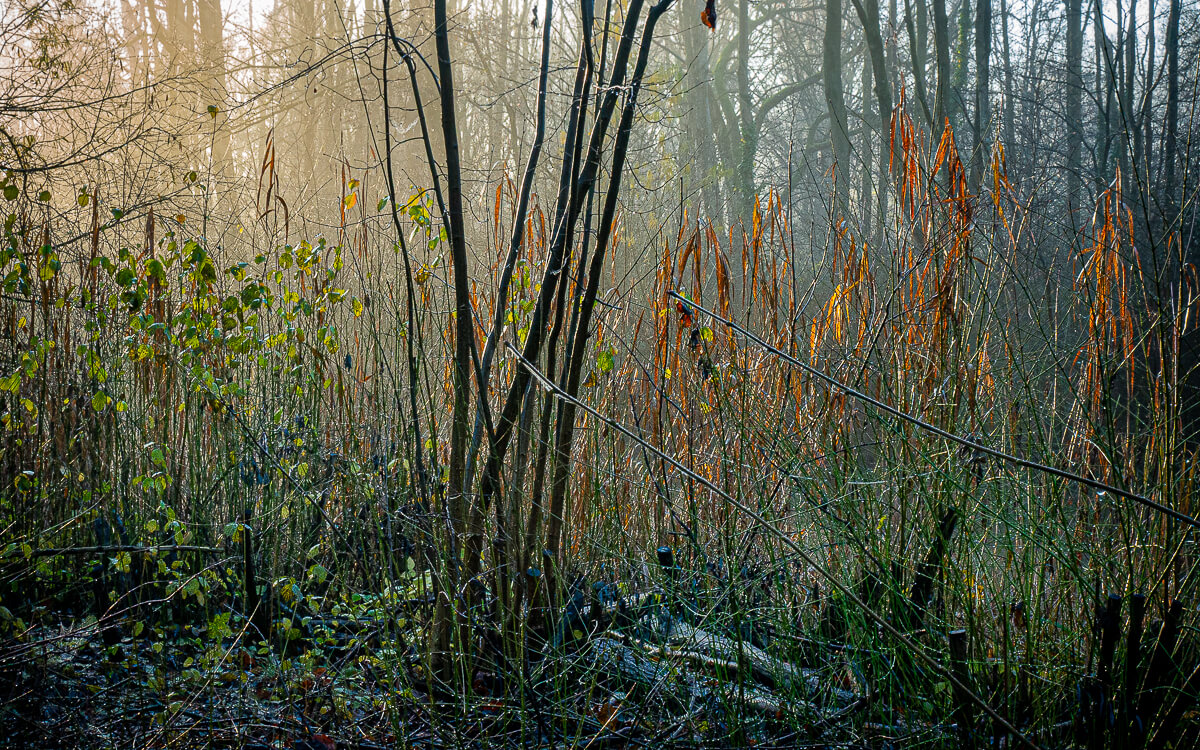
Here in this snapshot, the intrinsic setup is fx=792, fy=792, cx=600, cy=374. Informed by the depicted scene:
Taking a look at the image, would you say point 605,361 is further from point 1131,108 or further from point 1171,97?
point 1171,97

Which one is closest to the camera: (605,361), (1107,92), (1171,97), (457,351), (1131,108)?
(1131,108)

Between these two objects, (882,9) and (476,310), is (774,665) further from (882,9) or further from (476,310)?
(882,9)

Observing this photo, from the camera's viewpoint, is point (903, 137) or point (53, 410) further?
point (53, 410)

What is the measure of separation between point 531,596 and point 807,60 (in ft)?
52.0

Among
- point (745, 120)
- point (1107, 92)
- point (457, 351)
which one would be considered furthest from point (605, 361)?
point (745, 120)

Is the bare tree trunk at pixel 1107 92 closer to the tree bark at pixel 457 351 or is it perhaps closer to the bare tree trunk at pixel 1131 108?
the bare tree trunk at pixel 1131 108

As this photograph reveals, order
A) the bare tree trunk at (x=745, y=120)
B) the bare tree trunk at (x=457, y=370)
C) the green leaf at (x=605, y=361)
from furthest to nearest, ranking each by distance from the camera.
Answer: the bare tree trunk at (x=745, y=120), the green leaf at (x=605, y=361), the bare tree trunk at (x=457, y=370)

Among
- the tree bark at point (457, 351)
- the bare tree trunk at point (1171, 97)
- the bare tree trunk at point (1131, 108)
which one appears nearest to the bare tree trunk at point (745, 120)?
the bare tree trunk at point (1171, 97)

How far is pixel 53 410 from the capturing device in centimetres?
219

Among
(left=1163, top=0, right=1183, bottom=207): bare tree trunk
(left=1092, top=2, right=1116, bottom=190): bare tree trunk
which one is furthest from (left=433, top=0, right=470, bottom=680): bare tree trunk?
(left=1163, top=0, right=1183, bottom=207): bare tree trunk

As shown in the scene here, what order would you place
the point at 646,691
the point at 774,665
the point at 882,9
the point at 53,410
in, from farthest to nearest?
the point at 882,9, the point at 53,410, the point at 646,691, the point at 774,665

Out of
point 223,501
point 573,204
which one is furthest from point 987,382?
point 223,501

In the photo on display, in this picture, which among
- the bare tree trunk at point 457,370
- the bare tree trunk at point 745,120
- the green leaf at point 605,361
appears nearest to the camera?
the bare tree trunk at point 457,370

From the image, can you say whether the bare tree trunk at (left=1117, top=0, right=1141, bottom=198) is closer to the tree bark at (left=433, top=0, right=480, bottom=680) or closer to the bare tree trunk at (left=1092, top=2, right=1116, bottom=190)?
the bare tree trunk at (left=1092, top=2, right=1116, bottom=190)
